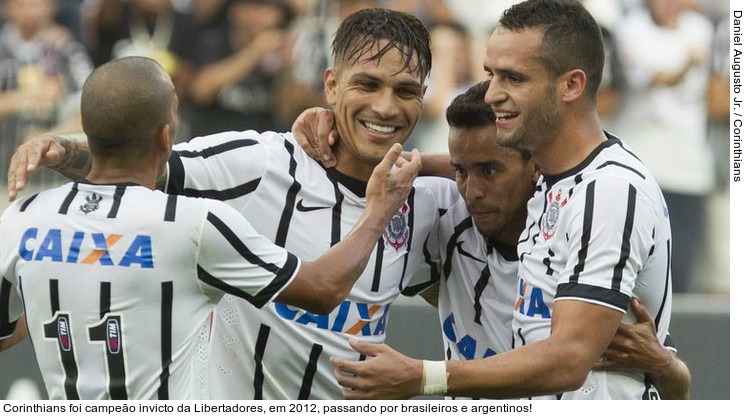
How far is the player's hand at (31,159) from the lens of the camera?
163 inches

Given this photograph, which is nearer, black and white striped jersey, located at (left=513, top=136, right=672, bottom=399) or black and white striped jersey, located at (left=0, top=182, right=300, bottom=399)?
black and white striped jersey, located at (left=0, top=182, right=300, bottom=399)

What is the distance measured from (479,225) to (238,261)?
1460 mm

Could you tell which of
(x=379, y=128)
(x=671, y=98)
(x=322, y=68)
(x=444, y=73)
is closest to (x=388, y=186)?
(x=379, y=128)

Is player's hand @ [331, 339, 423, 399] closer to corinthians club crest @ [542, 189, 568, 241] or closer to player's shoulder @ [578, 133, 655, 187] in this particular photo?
corinthians club crest @ [542, 189, 568, 241]

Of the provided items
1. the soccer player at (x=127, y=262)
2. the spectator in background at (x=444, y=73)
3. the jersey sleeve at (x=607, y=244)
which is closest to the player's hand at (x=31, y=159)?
the soccer player at (x=127, y=262)

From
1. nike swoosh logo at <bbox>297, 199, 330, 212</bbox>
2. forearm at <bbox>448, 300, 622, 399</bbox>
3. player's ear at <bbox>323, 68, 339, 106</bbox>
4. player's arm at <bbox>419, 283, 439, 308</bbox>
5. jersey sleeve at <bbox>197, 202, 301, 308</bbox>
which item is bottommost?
player's arm at <bbox>419, 283, 439, 308</bbox>

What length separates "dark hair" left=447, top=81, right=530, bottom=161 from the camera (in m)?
5.12

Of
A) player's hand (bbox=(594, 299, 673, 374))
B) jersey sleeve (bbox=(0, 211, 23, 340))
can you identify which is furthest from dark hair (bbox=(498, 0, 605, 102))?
jersey sleeve (bbox=(0, 211, 23, 340))

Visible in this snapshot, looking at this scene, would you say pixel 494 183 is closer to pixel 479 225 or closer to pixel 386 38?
pixel 479 225

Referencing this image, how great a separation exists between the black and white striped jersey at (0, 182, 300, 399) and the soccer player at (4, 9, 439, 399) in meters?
0.80

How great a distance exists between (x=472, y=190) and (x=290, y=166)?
80 cm

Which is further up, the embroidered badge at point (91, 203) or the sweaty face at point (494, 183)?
the embroidered badge at point (91, 203)

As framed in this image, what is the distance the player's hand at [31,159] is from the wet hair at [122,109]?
0.32m

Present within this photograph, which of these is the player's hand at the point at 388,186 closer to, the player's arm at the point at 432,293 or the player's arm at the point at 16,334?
the player's arm at the point at 432,293
